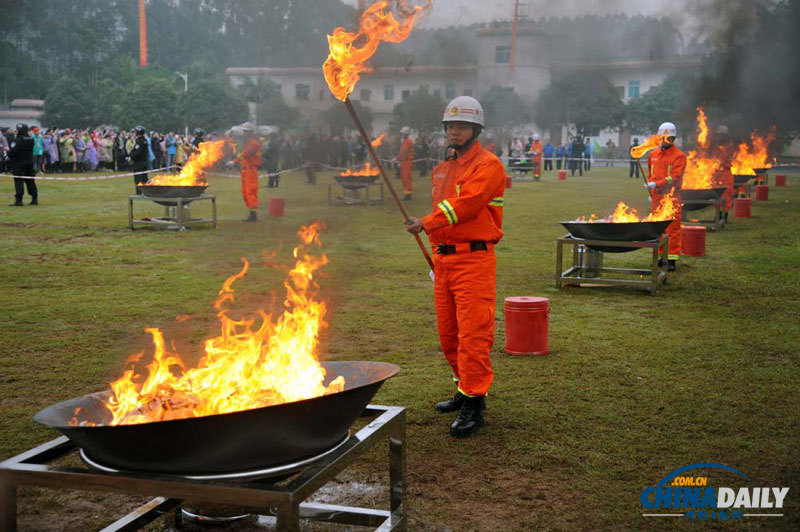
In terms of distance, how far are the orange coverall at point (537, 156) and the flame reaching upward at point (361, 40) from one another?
95.7ft

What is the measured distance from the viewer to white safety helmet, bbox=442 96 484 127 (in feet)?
16.9

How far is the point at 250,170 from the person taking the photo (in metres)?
16.6

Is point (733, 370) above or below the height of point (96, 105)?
below

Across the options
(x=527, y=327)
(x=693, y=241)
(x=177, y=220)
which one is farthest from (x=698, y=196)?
(x=527, y=327)

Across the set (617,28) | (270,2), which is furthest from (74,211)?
(617,28)

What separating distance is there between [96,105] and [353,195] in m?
30.6

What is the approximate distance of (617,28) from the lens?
16.1 meters

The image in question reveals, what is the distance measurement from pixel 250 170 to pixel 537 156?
23519 millimetres

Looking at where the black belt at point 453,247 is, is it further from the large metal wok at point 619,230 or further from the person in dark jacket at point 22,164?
the person in dark jacket at point 22,164

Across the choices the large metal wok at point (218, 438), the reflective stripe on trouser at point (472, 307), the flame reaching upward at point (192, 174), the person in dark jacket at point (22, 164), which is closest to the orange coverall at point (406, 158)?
the flame reaching upward at point (192, 174)

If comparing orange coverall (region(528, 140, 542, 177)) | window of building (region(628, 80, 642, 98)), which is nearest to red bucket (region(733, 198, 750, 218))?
window of building (region(628, 80, 642, 98))

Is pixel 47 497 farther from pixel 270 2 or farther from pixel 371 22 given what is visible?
pixel 270 2

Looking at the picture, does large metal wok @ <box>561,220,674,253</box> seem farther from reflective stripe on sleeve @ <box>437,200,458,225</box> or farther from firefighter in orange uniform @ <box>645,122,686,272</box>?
reflective stripe on sleeve @ <box>437,200,458,225</box>

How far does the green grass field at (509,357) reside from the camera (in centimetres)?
431
